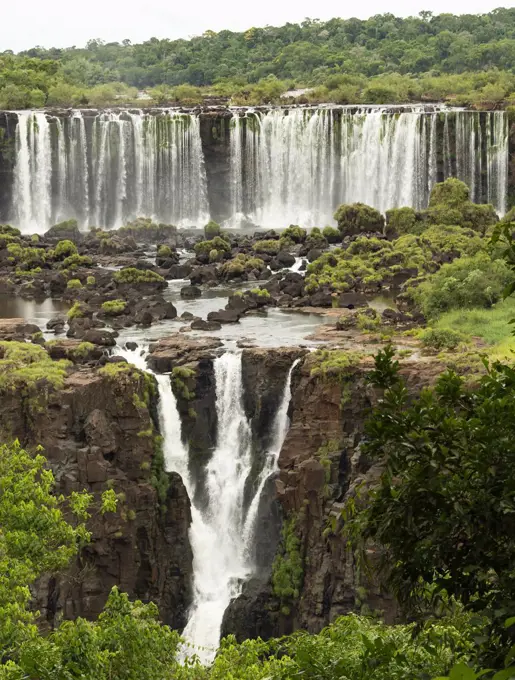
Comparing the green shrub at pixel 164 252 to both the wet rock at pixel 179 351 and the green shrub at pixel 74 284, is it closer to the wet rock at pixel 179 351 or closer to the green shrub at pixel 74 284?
the green shrub at pixel 74 284

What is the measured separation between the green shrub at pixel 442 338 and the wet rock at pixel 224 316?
7.03 m

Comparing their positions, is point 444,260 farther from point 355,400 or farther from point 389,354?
point 389,354

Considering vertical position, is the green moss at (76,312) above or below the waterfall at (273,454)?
above

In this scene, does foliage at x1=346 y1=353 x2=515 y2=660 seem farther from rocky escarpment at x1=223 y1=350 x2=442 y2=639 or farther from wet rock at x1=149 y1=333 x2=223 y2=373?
wet rock at x1=149 y1=333 x2=223 y2=373

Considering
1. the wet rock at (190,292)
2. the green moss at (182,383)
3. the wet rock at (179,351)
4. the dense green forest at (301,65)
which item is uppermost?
the dense green forest at (301,65)

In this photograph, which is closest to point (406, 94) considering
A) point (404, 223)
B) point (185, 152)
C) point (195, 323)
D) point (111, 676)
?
point (185, 152)

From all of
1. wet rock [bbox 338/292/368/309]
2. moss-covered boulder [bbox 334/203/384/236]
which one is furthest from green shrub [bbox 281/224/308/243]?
wet rock [bbox 338/292/368/309]

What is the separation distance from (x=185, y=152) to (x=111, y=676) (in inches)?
2029

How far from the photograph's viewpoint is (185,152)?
6375 cm

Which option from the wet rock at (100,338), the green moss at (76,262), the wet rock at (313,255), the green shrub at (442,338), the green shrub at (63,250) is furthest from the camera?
the green shrub at (63,250)

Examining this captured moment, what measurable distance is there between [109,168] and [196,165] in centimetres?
468

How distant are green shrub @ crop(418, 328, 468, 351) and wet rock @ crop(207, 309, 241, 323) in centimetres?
703

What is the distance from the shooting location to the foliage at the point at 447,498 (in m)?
9.47

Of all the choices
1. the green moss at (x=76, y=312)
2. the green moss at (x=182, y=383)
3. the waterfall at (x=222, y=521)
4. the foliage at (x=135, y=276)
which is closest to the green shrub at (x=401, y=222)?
the foliage at (x=135, y=276)
